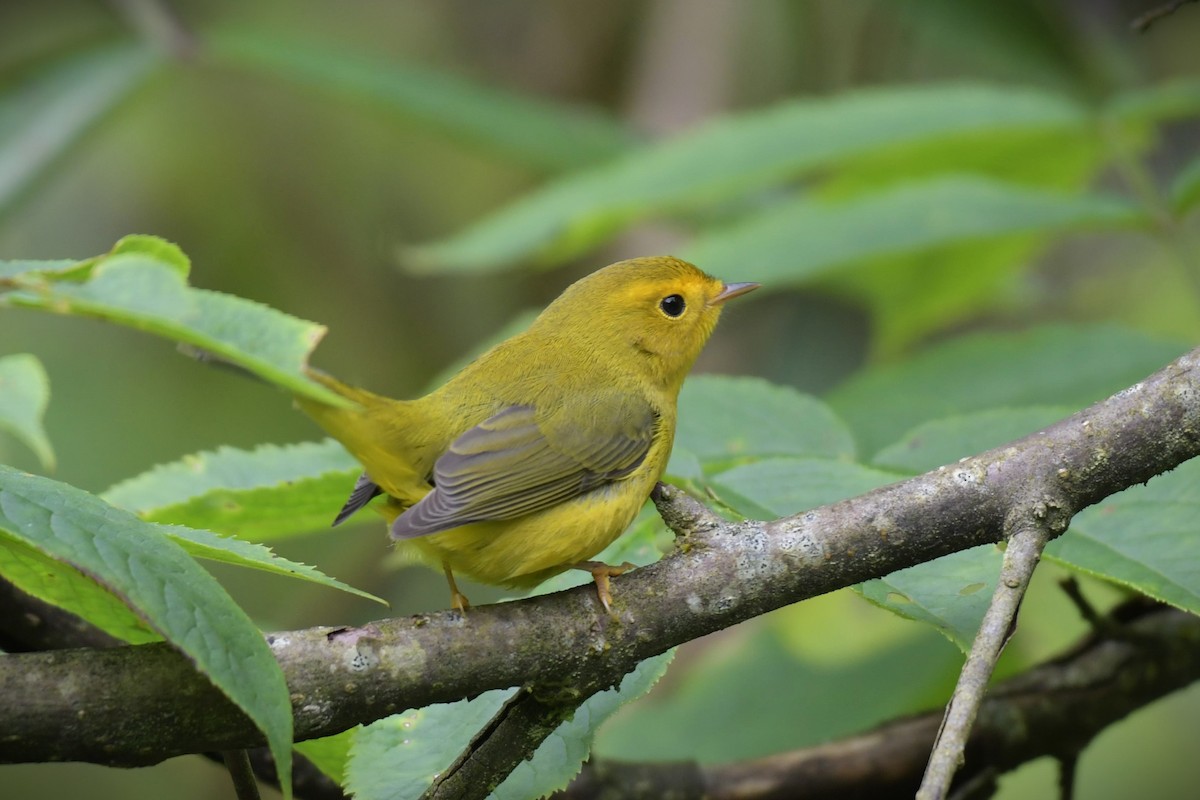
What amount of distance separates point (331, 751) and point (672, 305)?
193 centimetres

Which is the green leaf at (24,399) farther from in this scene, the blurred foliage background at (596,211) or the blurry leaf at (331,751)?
the blurred foliage background at (596,211)

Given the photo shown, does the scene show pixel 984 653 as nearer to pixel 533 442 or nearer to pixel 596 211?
pixel 533 442

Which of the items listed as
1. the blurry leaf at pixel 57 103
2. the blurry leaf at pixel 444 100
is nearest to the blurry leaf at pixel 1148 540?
the blurry leaf at pixel 444 100

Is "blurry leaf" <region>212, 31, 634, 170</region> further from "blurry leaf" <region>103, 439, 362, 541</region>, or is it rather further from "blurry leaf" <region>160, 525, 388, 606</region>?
"blurry leaf" <region>160, 525, 388, 606</region>

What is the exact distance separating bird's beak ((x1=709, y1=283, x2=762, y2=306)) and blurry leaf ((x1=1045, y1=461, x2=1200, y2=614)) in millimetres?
1474

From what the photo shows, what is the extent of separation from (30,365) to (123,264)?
0.80m

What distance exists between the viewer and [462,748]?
202 centimetres

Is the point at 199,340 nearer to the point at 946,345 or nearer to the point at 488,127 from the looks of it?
the point at 946,345

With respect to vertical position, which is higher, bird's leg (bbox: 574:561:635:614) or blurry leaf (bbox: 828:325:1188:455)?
blurry leaf (bbox: 828:325:1188:455)

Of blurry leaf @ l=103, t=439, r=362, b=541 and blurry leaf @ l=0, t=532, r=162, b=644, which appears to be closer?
blurry leaf @ l=0, t=532, r=162, b=644

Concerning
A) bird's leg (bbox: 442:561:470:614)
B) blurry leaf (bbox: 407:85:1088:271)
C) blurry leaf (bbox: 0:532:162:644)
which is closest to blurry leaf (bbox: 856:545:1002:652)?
bird's leg (bbox: 442:561:470:614)

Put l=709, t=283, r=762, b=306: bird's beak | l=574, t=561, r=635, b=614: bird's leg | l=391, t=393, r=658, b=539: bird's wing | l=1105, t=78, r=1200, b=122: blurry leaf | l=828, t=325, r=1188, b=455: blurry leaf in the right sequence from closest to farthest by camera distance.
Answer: l=574, t=561, r=635, b=614: bird's leg, l=391, t=393, r=658, b=539: bird's wing, l=828, t=325, r=1188, b=455: blurry leaf, l=709, t=283, r=762, b=306: bird's beak, l=1105, t=78, r=1200, b=122: blurry leaf

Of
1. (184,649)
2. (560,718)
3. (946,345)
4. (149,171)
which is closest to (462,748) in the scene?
(560,718)

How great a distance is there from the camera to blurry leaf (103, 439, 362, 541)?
8.68 feet
